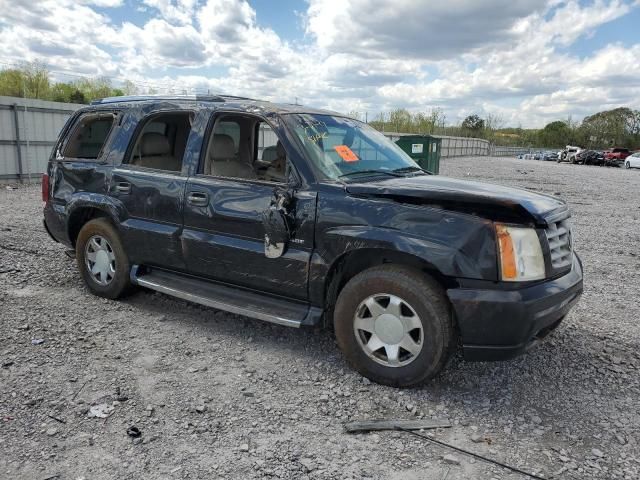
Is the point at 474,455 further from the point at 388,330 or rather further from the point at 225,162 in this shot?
the point at 225,162

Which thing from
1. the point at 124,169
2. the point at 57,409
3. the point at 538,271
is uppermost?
the point at 124,169

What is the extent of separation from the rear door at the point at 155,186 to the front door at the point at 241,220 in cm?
16

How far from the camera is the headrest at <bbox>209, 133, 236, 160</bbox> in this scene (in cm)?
437

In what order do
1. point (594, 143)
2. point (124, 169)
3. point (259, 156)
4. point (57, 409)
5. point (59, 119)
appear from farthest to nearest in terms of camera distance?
point (594, 143) → point (59, 119) → point (259, 156) → point (124, 169) → point (57, 409)

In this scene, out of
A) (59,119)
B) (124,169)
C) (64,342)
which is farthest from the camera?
(59,119)

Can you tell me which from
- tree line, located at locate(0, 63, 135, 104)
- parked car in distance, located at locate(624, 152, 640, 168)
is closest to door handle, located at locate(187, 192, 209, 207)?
tree line, located at locate(0, 63, 135, 104)

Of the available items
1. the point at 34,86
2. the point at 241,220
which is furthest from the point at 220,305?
the point at 34,86

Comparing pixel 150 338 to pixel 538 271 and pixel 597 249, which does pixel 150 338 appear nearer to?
pixel 538 271

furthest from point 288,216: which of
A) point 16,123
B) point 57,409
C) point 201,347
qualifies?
point 16,123

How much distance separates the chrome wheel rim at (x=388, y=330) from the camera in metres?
3.32

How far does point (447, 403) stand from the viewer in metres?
3.35

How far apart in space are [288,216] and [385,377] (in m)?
1.30

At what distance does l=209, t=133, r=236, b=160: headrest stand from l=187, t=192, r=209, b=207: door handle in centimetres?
37

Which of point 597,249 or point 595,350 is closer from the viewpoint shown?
point 595,350
